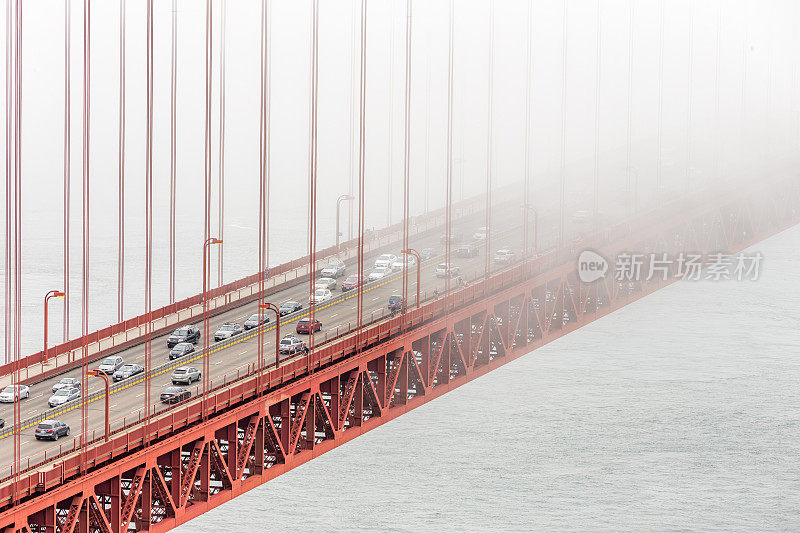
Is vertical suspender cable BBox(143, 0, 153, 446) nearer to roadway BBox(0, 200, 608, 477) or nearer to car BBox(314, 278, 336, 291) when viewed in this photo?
roadway BBox(0, 200, 608, 477)

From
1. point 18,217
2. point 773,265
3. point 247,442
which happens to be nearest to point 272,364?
point 247,442

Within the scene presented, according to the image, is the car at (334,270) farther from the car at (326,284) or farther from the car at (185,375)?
the car at (185,375)

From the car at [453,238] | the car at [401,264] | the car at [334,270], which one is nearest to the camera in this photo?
the car at [334,270]

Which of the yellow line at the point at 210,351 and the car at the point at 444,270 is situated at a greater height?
the car at the point at 444,270

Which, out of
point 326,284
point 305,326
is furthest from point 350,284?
point 305,326

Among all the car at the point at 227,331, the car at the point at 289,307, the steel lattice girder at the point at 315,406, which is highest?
the car at the point at 289,307

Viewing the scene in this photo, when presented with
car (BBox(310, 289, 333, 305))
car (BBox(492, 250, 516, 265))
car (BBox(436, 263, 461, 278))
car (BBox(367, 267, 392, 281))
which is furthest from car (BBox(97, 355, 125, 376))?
car (BBox(492, 250, 516, 265))

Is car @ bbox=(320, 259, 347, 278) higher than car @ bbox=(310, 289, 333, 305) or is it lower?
higher

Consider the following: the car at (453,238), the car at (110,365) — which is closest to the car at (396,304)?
the car at (110,365)
